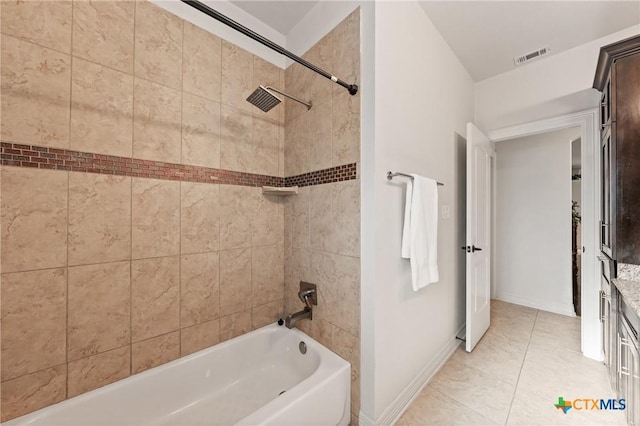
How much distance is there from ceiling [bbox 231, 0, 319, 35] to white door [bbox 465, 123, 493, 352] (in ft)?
5.19

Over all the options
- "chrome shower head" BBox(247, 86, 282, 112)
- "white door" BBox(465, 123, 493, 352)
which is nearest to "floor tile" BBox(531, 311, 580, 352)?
"white door" BBox(465, 123, 493, 352)

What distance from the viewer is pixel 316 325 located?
5.47ft

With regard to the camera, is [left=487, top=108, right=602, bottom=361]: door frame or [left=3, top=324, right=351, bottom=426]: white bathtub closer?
[left=3, top=324, right=351, bottom=426]: white bathtub

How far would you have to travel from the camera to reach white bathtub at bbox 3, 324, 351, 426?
1.13 meters

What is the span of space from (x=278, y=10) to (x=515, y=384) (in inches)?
125

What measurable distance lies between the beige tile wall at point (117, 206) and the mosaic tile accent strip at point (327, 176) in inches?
12.8

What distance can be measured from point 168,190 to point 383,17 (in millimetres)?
1593

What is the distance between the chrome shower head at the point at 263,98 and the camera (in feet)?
4.49

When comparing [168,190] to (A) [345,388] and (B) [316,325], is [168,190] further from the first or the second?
(A) [345,388]

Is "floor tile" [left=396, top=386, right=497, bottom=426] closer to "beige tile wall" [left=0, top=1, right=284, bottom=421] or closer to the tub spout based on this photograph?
the tub spout

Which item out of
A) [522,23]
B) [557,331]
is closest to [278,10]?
[522,23]

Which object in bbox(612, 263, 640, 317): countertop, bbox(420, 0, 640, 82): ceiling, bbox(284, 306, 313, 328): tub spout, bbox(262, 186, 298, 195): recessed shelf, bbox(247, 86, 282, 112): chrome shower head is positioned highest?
bbox(420, 0, 640, 82): ceiling

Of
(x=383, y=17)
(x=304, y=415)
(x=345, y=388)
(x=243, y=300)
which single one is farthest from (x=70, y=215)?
(x=383, y=17)

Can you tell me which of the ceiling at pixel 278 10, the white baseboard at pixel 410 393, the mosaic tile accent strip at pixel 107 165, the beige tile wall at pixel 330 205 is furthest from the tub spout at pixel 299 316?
the ceiling at pixel 278 10
